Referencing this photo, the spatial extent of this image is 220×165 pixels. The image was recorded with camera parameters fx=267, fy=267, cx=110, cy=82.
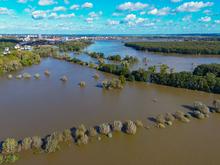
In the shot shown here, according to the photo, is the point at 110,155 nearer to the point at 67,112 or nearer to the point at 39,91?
the point at 67,112

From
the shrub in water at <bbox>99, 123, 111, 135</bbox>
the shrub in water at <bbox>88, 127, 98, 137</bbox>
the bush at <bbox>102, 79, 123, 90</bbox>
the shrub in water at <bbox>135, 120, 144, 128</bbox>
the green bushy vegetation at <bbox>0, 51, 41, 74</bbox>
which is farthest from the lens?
the green bushy vegetation at <bbox>0, 51, 41, 74</bbox>

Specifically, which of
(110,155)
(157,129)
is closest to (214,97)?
(157,129)

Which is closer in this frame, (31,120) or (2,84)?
(31,120)

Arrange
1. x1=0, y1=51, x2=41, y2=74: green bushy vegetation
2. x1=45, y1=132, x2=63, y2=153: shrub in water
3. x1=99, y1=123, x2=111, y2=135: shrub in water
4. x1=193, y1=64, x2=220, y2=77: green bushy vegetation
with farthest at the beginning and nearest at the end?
x1=0, y1=51, x2=41, y2=74: green bushy vegetation < x1=193, y1=64, x2=220, y2=77: green bushy vegetation < x1=99, y1=123, x2=111, y2=135: shrub in water < x1=45, y1=132, x2=63, y2=153: shrub in water

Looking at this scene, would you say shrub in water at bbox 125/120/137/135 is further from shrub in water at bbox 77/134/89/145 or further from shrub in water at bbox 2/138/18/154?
shrub in water at bbox 2/138/18/154

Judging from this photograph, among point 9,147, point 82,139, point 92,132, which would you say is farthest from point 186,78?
point 9,147

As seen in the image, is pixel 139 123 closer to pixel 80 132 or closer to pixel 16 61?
pixel 80 132

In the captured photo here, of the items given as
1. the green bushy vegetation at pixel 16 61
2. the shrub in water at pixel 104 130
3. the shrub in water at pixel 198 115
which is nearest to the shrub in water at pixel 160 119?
the shrub in water at pixel 198 115

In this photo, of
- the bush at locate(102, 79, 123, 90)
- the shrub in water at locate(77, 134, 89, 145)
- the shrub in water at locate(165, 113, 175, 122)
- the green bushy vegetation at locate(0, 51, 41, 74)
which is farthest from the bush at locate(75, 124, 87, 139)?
the green bushy vegetation at locate(0, 51, 41, 74)

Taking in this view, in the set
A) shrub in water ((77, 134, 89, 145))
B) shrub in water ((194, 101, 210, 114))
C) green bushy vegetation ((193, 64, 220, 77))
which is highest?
green bushy vegetation ((193, 64, 220, 77))
